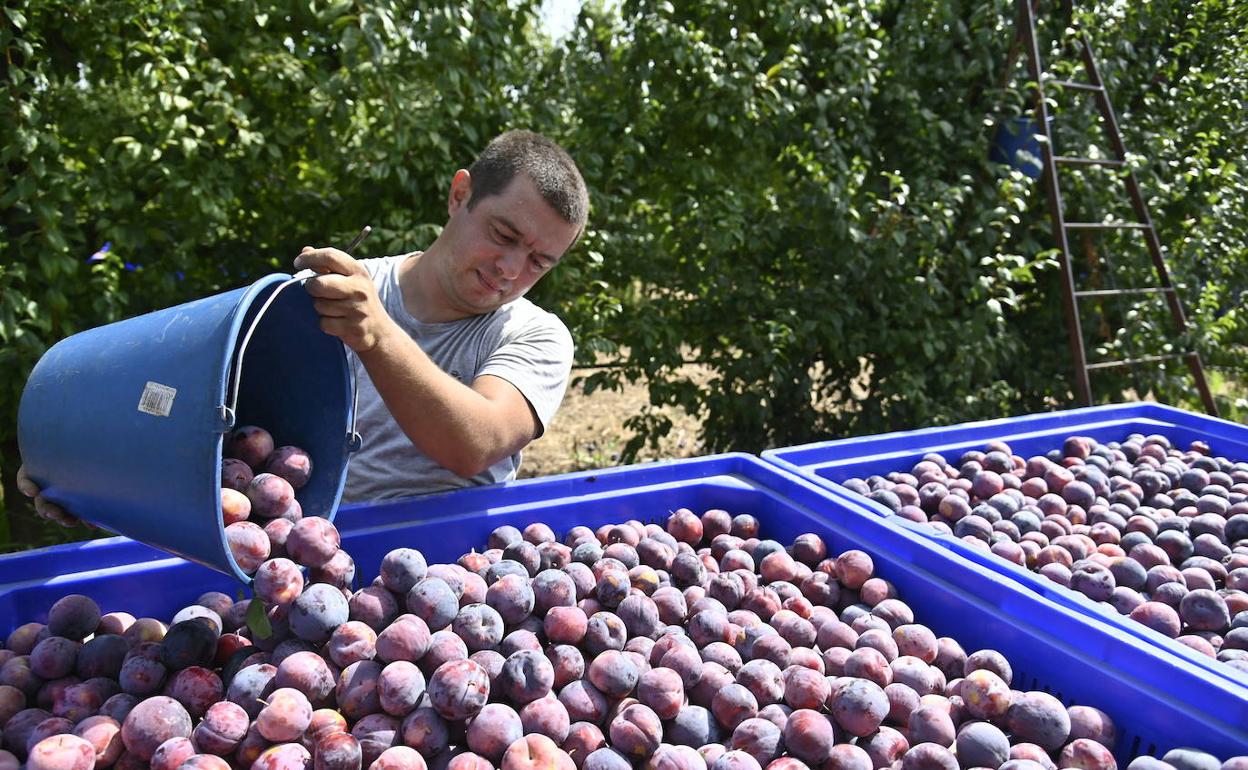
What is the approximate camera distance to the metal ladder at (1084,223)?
376cm

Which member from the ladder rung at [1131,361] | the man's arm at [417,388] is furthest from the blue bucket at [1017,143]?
the man's arm at [417,388]

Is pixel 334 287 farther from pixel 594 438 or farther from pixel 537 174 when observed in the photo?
pixel 594 438

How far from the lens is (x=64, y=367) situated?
1.19m

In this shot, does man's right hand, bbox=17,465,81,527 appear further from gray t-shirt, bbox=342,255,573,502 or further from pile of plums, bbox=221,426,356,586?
gray t-shirt, bbox=342,255,573,502

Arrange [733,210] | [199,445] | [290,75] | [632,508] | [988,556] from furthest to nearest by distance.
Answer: [733,210]
[290,75]
[632,508]
[988,556]
[199,445]

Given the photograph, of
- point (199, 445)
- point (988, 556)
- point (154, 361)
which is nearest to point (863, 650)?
point (988, 556)

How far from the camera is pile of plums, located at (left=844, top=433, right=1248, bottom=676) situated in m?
1.35

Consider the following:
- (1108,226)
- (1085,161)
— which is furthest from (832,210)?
(1108,226)

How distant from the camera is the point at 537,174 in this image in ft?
5.92

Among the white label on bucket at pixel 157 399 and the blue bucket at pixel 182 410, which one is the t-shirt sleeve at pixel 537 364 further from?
the white label on bucket at pixel 157 399

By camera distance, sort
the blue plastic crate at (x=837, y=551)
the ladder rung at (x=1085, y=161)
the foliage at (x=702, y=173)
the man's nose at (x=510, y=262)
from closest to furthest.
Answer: the blue plastic crate at (x=837, y=551)
the man's nose at (x=510, y=262)
the foliage at (x=702, y=173)
the ladder rung at (x=1085, y=161)

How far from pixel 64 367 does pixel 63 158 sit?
1913 mm

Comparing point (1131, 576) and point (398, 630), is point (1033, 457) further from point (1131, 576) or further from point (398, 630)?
point (398, 630)

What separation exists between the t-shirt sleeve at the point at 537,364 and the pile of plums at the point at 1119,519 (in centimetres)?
67
